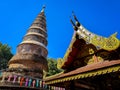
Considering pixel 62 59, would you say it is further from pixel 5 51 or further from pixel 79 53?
pixel 5 51

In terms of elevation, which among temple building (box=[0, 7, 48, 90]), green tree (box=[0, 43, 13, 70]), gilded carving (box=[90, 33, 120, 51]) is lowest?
gilded carving (box=[90, 33, 120, 51])

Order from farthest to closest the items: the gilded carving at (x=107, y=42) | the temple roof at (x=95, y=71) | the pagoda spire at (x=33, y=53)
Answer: the pagoda spire at (x=33, y=53)
the gilded carving at (x=107, y=42)
the temple roof at (x=95, y=71)

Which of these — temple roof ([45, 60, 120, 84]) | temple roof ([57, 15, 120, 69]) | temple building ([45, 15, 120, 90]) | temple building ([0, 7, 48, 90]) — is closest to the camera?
temple roof ([45, 60, 120, 84])

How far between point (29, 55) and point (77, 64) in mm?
22628

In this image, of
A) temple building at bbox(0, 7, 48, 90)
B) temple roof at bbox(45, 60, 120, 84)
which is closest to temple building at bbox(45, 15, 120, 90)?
temple roof at bbox(45, 60, 120, 84)

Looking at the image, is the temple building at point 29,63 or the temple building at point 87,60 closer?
the temple building at point 87,60

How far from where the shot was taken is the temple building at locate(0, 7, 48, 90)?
20922 millimetres

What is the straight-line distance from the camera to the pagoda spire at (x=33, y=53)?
27.7m

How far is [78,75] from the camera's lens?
6184mm

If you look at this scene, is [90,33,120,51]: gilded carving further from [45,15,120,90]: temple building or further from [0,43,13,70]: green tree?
[0,43,13,70]: green tree

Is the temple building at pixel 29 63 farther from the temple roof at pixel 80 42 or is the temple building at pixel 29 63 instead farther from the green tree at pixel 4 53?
the green tree at pixel 4 53

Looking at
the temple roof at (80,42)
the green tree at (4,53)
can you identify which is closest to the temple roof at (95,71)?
the temple roof at (80,42)

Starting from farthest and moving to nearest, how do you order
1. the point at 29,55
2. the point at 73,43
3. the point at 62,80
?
the point at 29,55, the point at 73,43, the point at 62,80

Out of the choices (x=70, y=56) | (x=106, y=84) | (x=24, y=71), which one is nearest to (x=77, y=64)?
(x=70, y=56)
